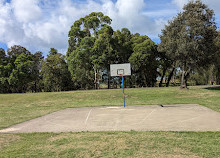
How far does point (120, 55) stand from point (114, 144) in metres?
28.1

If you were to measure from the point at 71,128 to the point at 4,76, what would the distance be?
1340 inches

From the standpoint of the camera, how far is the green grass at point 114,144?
14.9ft

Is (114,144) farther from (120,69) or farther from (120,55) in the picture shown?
(120,55)

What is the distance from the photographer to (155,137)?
5750 mm

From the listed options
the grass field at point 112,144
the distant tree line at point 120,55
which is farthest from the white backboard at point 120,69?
the distant tree line at point 120,55

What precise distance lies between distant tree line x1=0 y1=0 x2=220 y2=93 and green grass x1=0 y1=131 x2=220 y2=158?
17080mm

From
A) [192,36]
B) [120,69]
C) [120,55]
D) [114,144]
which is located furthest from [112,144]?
[120,55]

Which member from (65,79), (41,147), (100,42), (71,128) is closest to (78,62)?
(100,42)

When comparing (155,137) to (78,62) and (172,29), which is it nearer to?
(172,29)

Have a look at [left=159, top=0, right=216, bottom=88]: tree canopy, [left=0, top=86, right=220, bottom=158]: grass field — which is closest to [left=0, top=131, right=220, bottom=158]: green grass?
[left=0, top=86, right=220, bottom=158]: grass field

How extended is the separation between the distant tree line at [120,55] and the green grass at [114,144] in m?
17.1

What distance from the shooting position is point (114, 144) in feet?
17.1

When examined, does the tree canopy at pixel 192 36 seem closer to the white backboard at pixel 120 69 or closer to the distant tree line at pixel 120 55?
the distant tree line at pixel 120 55

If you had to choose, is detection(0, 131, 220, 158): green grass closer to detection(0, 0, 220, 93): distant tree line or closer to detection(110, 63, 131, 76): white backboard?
detection(110, 63, 131, 76): white backboard
